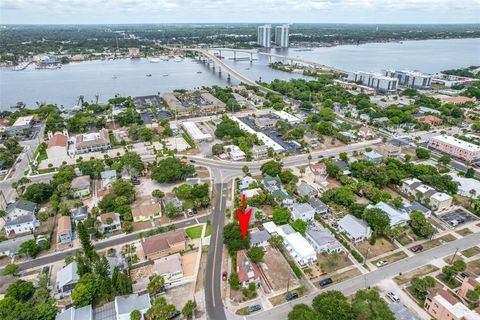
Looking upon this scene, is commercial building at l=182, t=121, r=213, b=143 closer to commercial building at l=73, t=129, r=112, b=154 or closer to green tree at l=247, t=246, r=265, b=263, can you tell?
commercial building at l=73, t=129, r=112, b=154

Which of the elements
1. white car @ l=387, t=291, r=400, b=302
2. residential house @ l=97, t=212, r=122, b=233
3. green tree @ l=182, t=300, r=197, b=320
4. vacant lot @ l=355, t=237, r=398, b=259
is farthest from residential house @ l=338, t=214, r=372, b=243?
residential house @ l=97, t=212, r=122, b=233

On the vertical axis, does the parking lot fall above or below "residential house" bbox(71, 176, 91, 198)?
below

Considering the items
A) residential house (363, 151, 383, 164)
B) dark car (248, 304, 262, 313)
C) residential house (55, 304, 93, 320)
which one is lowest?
dark car (248, 304, 262, 313)

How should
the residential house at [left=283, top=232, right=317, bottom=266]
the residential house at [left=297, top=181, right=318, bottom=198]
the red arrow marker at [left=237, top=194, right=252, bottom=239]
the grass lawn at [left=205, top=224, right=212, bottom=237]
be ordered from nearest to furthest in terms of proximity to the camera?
the residential house at [left=283, top=232, right=317, bottom=266] → the red arrow marker at [left=237, top=194, right=252, bottom=239] → the grass lawn at [left=205, top=224, right=212, bottom=237] → the residential house at [left=297, top=181, right=318, bottom=198]

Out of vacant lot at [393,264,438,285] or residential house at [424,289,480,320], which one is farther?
vacant lot at [393,264,438,285]

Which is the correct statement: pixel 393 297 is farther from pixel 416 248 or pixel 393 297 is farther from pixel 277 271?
pixel 277 271

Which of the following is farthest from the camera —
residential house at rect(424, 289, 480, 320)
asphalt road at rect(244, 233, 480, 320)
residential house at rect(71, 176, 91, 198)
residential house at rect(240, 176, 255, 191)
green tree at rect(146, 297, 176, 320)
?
residential house at rect(240, 176, 255, 191)
